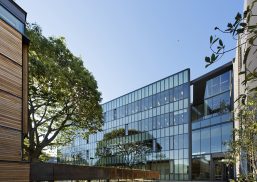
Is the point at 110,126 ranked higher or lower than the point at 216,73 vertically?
lower

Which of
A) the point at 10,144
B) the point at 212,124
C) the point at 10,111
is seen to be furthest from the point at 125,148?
the point at 10,144

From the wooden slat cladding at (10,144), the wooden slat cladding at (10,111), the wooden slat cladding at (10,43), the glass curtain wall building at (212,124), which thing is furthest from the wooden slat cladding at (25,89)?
the glass curtain wall building at (212,124)

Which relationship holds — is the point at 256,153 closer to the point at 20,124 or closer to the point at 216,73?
the point at 20,124

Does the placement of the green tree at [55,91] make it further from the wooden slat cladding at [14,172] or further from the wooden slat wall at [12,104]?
the wooden slat cladding at [14,172]

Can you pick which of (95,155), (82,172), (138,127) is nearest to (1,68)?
(82,172)

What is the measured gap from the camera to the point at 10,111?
14930mm

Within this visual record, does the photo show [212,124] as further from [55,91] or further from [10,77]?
[10,77]

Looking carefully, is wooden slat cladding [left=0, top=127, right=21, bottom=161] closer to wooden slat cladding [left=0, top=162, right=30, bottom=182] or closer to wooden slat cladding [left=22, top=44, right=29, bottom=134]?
wooden slat cladding [left=0, top=162, right=30, bottom=182]

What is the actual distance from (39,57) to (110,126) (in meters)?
45.9

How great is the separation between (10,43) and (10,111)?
2646 mm

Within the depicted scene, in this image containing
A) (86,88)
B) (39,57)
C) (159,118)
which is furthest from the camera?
(159,118)

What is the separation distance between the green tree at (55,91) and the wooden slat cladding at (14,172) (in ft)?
32.4

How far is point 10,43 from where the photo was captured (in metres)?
15.4

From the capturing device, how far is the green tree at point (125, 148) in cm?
5900
